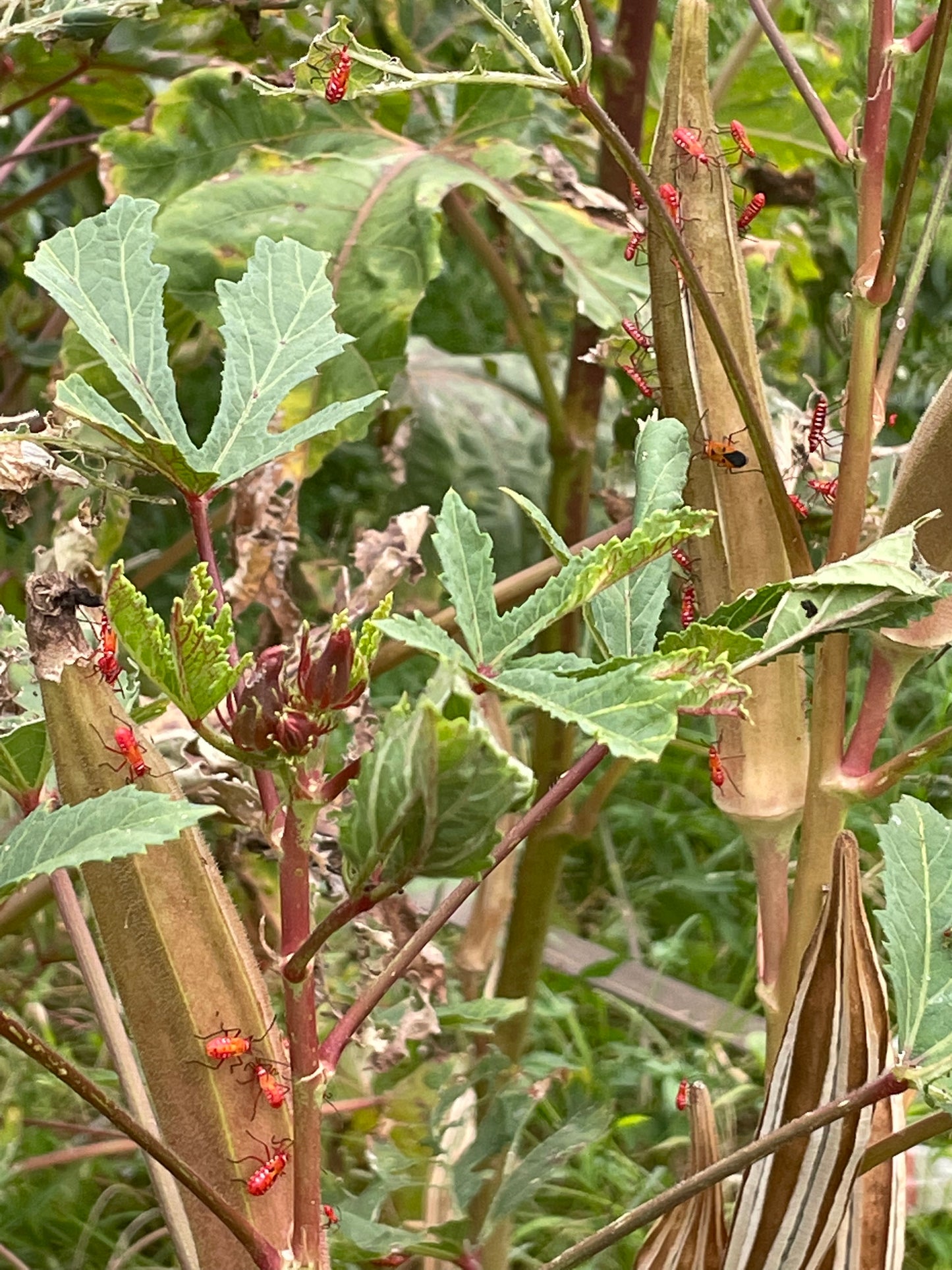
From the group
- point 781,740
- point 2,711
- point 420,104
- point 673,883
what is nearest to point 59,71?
point 420,104

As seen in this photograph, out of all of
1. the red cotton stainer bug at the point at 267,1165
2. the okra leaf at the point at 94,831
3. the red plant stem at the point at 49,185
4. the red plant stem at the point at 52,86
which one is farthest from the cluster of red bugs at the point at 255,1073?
the red plant stem at the point at 49,185

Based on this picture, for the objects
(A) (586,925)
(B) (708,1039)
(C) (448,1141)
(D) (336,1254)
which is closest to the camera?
(D) (336,1254)

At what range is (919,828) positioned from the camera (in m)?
0.41

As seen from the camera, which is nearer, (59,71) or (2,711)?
(2,711)

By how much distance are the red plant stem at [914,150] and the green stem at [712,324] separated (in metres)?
0.06

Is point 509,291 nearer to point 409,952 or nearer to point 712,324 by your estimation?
point 712,324

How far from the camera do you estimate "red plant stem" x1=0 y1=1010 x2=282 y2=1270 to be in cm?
33

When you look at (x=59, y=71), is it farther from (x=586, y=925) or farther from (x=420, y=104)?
(x=586, y=925)

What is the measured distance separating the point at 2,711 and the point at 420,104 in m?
0.73

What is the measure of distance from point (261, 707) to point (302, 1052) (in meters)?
0.11

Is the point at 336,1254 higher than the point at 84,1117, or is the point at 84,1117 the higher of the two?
the point at 336,1254

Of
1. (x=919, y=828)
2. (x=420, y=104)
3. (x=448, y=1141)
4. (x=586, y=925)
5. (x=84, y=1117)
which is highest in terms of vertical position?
(x=420, y=104)

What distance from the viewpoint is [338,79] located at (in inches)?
18.5

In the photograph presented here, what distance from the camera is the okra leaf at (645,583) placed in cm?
39
